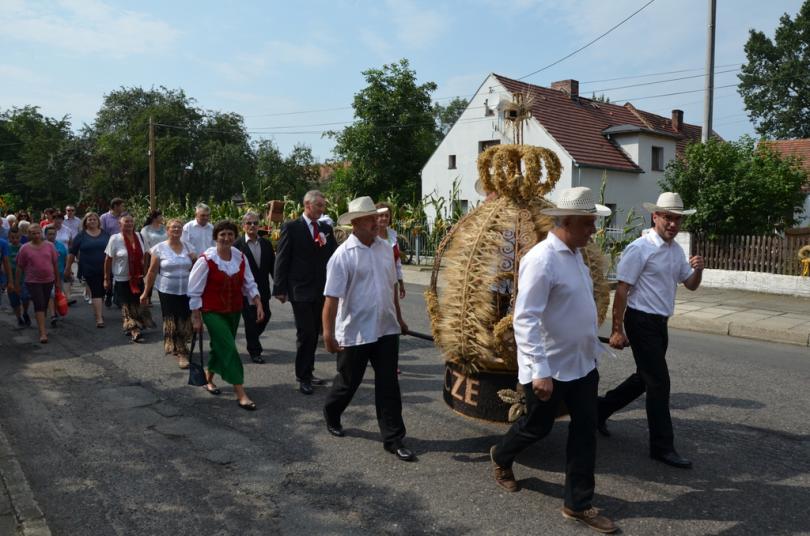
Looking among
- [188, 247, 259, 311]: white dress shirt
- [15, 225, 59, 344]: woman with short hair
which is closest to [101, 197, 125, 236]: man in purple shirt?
[15, 225, 59, 344]: woman with short hair

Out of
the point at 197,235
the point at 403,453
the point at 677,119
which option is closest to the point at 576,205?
the point at 403,453

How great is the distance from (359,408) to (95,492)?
7.87ft

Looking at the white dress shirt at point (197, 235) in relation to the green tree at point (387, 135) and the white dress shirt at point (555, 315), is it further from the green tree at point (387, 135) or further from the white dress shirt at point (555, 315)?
the green tree at point (387, 135)

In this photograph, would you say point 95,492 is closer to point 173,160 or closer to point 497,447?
point 497,447

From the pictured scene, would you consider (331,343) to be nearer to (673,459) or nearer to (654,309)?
(654,309)

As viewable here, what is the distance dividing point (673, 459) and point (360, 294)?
2475 mm

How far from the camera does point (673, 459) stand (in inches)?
179

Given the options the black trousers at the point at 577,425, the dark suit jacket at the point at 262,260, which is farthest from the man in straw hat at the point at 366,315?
the dark suit jacket at the point at 262,260

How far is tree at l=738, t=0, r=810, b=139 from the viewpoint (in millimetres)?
52125

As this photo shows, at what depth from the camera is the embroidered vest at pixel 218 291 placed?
6160 millimetres

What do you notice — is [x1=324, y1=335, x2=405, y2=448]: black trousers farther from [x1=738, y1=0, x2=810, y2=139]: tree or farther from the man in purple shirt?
[x1=738, y1=0, x2=810, y2=139]: tree

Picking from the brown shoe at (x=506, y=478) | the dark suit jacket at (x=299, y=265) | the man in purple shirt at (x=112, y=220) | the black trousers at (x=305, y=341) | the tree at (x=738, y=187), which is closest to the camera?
the brown shoe at (x=506, y=478)

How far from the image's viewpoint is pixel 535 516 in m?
3.84

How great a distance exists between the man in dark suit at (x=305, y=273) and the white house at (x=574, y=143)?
2229cm
